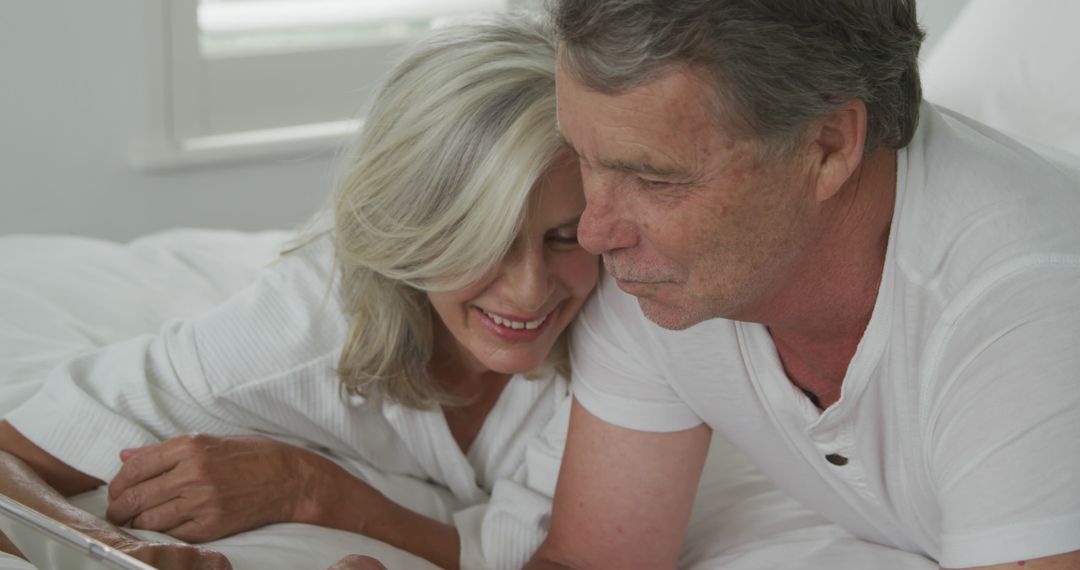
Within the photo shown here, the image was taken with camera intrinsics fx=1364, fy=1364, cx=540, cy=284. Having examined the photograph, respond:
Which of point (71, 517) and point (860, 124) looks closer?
point (860, 124)

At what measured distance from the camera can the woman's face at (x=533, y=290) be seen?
1451mm

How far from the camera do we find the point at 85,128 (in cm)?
291

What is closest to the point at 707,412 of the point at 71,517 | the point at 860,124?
the point at 860,124

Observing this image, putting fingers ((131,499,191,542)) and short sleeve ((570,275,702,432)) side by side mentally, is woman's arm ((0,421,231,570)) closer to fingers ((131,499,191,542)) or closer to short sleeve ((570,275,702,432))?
fingers ((131,499,191,542))

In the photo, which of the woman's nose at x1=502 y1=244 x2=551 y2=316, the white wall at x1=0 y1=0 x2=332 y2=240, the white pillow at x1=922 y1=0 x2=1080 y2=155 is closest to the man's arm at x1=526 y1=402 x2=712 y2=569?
the woman's nose at x1=502 y1=244 x2=551 y2=316

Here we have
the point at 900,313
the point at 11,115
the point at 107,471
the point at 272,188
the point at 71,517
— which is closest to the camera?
the point at 900,313

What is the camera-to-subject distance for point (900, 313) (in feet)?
3.88

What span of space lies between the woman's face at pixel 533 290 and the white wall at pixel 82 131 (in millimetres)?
1401

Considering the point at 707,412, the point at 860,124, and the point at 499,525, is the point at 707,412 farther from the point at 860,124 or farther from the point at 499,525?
the point at 860,124

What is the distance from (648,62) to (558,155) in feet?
1.29

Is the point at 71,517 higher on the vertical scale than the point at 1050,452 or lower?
lower

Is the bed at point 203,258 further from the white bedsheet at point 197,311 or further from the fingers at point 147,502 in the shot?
the fingers at point 147,502

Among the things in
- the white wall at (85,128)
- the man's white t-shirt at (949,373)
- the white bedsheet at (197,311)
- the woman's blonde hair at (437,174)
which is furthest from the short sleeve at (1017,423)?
the white wall at (85,128)

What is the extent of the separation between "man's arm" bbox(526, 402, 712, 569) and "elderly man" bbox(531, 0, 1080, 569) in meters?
0.19
